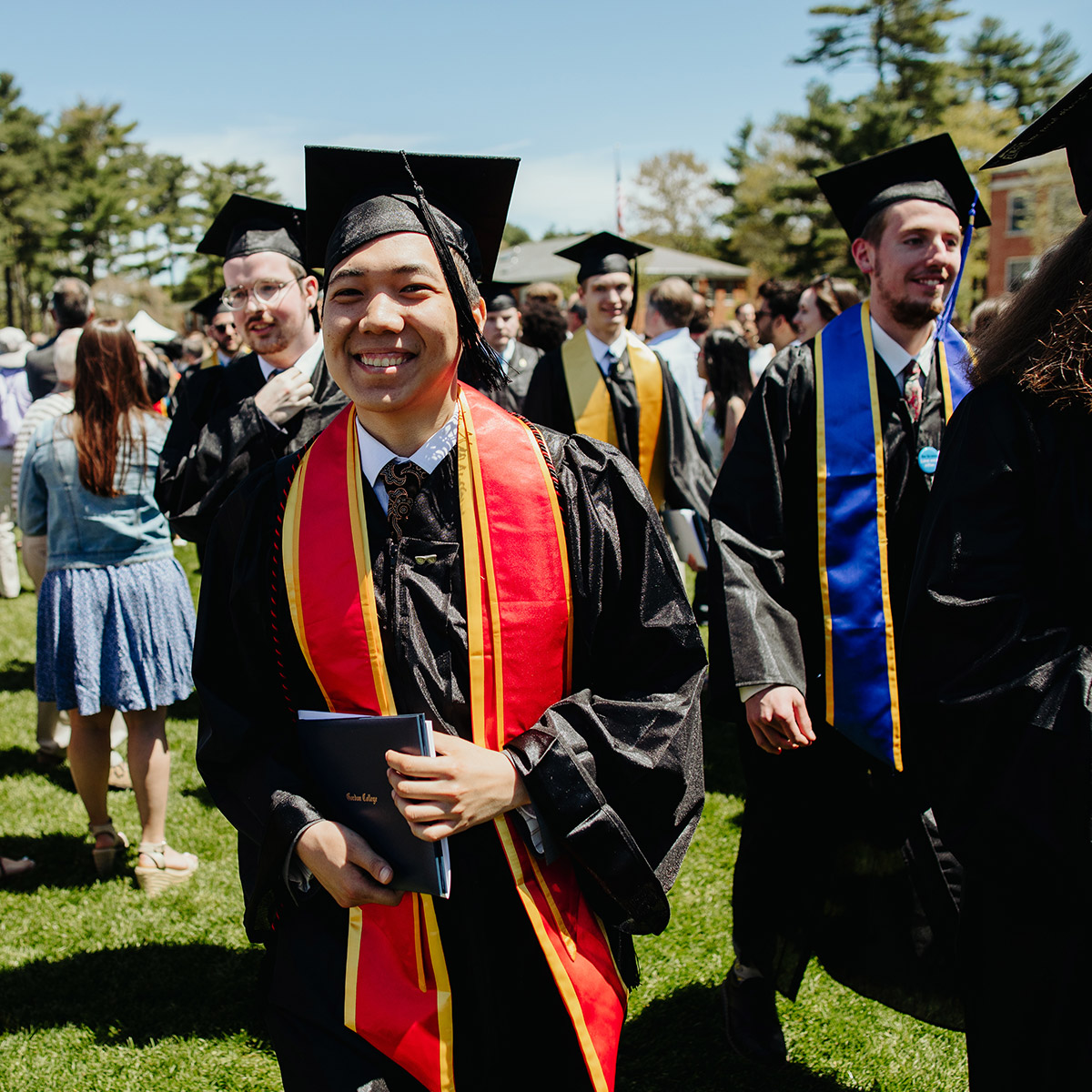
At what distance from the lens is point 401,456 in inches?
73.9

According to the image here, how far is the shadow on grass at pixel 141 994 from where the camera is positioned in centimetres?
319

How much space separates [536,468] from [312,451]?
0.43 metres

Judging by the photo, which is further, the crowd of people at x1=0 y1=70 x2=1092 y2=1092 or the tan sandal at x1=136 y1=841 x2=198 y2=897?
the tan sandal at x1=136 y1=841 x2=198 y2=897

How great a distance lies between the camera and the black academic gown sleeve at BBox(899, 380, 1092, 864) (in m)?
1.60

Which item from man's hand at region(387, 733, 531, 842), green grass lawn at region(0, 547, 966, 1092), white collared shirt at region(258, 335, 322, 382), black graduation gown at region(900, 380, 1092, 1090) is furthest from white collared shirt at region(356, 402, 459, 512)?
green grass lawn at region(0, 547, 966, 1092)

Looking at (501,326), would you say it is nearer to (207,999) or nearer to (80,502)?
(80,502)

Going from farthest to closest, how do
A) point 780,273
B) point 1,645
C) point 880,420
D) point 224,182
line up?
point 224,182, point 780,273, point 1,645, point 880,420

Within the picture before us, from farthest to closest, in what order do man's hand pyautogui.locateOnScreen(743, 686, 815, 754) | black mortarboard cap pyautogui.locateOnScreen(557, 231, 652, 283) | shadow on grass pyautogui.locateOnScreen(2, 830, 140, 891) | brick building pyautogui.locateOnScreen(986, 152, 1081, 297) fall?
brick building pyautogui.locateOnScreen(986, 152, 1081, 297) → black mortarboard cap pyautogui.locateOnScreen(557, 231, 652, 283) → shadow on grass pyautogui.locateOnScreen(2, 830, 140, 891) → man's hand pyautogui.locateOnScreen(743, 686, 815, 754)

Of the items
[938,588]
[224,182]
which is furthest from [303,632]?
[224,182]

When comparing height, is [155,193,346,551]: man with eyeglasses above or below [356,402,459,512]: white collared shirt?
above

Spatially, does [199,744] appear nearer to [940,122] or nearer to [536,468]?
[536,468]

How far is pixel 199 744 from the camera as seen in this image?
74.7 inches

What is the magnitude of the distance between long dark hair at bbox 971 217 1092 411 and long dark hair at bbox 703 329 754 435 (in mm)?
4393

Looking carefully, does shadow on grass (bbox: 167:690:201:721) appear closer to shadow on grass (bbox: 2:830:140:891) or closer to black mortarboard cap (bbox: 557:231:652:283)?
shadow on grass (bbox: 2:830:140:891)
